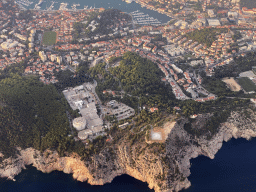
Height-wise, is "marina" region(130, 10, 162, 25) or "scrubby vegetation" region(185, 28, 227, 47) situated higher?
"scrubby vegetation" region(185, 28, 227, 47)

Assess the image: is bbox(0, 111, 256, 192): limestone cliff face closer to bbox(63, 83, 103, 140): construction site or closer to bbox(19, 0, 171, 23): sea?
bbox(63, 83, 103, 140): construction site

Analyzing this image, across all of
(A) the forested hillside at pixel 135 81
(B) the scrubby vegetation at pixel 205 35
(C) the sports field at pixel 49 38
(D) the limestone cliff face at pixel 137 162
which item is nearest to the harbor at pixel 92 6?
(B) the scrubby vegetation at pixel 205 35

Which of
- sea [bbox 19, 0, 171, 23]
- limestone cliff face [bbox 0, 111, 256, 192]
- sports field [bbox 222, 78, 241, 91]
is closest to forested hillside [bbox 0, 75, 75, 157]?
limestone cliff face [bbox 0, 111, 256, 192]

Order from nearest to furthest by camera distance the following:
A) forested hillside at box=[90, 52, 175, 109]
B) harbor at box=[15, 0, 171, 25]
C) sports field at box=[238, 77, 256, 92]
→ forested hillside at box=[90, 52, 175, 109]
sports field at box=[238, 77, 256, 92]
harbor at box=[15, 0, 171, 25]

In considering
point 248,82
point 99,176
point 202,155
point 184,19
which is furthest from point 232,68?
point 99,176

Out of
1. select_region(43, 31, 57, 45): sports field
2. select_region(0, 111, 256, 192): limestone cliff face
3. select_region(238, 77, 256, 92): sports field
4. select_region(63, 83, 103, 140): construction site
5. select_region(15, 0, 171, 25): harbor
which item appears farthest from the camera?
select_region(15, 0, 171, 25): harbor

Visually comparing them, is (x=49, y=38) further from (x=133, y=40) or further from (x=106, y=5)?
(x=106, y=5)
